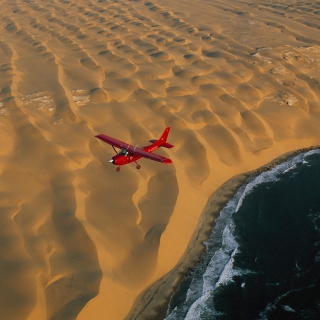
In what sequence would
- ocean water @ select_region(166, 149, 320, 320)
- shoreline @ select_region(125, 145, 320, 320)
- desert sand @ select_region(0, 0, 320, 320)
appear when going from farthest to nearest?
desert sand @ select_region(0, 0, 320, 320) < shoreline @ select_region(125, 145, 320, 320) < ocean water @ select_region(166, 149, 320, 320)

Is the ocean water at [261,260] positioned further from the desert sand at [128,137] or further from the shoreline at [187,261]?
the desert sand at [128,137]

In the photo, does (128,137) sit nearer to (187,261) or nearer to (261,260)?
(187,261)

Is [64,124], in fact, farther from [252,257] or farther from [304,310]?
[304,310]

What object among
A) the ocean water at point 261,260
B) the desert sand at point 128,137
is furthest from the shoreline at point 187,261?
the ocean water at point 261,260

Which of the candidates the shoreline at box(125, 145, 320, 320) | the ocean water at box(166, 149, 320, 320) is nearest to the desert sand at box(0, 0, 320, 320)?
the shoreline at box(125, 145, 320, 320)

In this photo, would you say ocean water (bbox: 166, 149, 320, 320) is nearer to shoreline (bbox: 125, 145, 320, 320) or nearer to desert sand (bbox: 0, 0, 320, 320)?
shoreline (bbox: 125, 145, 320, 320)

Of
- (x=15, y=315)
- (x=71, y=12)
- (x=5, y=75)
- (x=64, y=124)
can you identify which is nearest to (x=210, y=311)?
(x=15, y=315)
